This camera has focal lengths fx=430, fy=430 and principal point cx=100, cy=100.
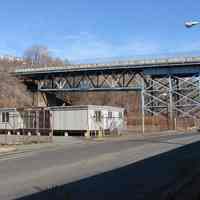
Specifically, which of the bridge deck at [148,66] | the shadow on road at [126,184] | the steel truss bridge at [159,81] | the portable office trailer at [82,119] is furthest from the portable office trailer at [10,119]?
the shadow on road at [126,184]

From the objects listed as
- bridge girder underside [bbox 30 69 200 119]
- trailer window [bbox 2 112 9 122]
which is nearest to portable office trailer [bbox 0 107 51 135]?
trailer window [bbox 2 112 9 122]

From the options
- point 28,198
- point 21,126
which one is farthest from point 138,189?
point 21,126

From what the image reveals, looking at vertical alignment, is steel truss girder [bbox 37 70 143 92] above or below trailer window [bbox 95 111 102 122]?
above

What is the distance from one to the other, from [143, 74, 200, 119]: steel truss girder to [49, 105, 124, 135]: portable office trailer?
1035 inches

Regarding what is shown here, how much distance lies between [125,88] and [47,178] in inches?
2600

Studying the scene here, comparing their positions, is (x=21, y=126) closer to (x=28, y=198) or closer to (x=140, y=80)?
(x=140, y=80)

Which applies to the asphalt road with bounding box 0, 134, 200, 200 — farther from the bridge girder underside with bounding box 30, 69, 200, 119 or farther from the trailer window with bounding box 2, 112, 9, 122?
the bridge girder underside with bounding box 30, 69, 200, 119

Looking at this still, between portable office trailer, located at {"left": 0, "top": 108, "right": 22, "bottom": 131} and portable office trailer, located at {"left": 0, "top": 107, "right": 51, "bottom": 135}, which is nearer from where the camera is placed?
portable office trailer, located at {"left": 0, "top": 107, "right": 51, "bottom": 135}

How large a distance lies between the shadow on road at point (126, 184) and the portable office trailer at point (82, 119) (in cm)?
3103

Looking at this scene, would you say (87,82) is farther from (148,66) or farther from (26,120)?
(26,120)

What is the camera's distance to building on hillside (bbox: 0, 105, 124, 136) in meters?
47.1

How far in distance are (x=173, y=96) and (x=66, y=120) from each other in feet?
114

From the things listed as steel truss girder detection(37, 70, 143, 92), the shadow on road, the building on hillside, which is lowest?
the shadow on road

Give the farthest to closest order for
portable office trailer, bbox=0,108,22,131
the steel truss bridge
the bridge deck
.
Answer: the steel truss bridge < the bridge deck < portable office trailer, bbox=0,108,22,131
